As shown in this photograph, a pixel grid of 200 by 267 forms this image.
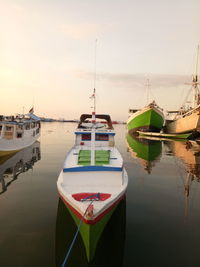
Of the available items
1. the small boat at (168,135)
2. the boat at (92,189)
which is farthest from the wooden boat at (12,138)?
the small boat at (168,135)

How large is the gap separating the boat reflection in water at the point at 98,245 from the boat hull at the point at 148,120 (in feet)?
161

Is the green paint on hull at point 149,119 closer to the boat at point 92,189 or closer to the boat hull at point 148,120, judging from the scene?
the boat hull at point 148,120

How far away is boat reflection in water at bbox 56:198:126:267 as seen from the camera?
6.82 meters

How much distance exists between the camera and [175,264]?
22.2 ft

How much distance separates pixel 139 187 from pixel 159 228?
18.8 ft

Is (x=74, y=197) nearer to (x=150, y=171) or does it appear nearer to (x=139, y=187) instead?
(x=139, y=187)

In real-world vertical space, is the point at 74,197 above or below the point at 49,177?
above

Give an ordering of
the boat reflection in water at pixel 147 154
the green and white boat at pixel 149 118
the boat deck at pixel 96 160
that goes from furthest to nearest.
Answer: the green and white boat at pixel 149 118 → the boat reflection in water at pixel 147 154 → the boat deck at pixel 96 160

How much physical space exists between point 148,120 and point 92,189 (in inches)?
2024

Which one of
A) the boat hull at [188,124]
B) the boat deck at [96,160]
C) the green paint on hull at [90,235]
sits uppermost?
the boat hull at [188,124]

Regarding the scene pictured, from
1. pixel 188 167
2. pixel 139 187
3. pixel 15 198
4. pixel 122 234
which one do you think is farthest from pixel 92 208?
pixel 188 167

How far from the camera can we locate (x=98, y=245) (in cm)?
773

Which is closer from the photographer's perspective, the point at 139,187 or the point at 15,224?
the point at 15,224

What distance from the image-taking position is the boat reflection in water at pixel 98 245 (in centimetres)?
682
